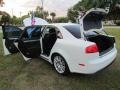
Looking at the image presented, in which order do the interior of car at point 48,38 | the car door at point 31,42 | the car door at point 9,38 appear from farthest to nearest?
the car door at point 9,38 < the car door at point 31,42 < the interior of car at point 48,38

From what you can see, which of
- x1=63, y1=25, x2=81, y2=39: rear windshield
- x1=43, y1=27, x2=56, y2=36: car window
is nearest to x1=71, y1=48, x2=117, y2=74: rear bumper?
x1=63, y1=25, x2=81, y2=39: rear windshield

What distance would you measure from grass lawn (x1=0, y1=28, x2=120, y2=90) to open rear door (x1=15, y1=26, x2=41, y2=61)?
469 mm

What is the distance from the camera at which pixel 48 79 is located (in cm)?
535

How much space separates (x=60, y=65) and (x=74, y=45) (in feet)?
3.00

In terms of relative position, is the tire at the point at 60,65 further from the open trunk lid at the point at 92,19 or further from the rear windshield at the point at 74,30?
the open trunk lid at the point at 92,19

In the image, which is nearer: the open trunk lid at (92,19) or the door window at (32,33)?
the open trunk lid at (92,19)

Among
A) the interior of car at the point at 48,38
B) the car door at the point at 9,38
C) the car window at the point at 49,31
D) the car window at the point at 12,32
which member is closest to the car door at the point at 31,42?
the interior of car at the point at 48,38

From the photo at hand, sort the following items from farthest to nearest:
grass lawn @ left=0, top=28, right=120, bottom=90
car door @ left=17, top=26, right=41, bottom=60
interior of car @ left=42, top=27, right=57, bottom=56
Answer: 1. car door @ left=17, top=26, right=41, bottom=60
2. interior of car @ left=42, top=27, right=57, bottom=56
3. grass lawn @ left=0, top=28, right=120, bottom=90

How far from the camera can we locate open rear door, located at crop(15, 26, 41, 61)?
20.6 ft

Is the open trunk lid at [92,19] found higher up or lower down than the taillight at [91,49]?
higher up

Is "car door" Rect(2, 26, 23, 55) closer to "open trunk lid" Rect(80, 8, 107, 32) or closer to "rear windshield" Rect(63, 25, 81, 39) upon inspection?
"rear windshield" Rect(63, 25, 81, 39)

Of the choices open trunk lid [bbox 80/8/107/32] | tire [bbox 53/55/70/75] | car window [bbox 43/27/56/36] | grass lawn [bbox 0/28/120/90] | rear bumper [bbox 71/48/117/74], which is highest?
open trunk lid [bbox 80/8/107/32]

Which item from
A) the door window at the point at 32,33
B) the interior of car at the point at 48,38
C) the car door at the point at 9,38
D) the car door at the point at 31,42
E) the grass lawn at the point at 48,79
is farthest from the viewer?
the car door at the point at 9,38

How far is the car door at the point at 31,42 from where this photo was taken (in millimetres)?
6266
